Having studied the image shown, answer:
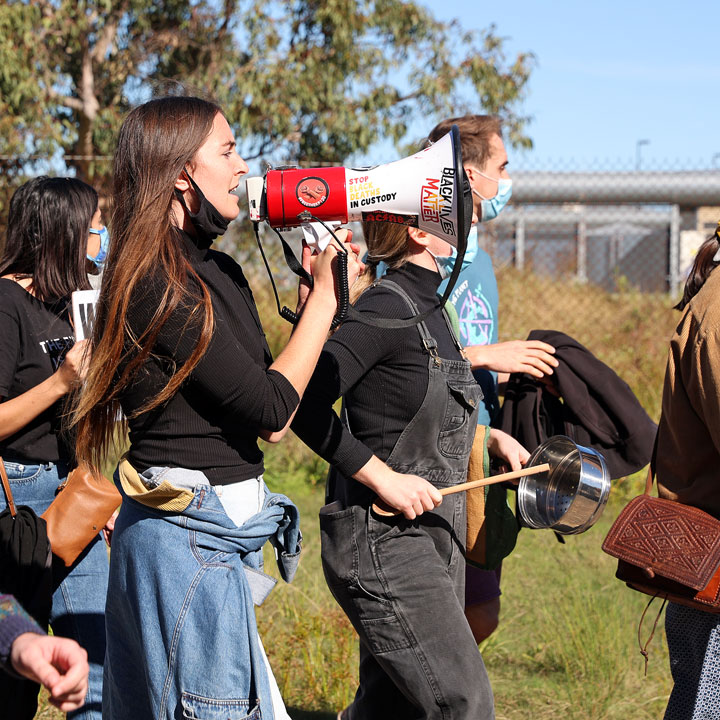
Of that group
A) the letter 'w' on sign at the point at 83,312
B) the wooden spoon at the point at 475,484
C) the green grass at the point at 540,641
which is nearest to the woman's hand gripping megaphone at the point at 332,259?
the wooden spoon at the point at 475,484

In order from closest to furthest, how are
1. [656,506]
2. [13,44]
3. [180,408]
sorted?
[180,408]
[656,506]
[13,44]

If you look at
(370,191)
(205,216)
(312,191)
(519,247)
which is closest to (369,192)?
(370,191)

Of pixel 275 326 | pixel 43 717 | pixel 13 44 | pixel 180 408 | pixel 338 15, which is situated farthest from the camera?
pixel 338 15

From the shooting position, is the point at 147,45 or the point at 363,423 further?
the point at 147,45

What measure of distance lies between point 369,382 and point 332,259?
50 cm

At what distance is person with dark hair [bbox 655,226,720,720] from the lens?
2.22 m

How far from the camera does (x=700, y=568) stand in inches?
86.8

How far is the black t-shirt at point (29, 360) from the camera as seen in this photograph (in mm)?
2660

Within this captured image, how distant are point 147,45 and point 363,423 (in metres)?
9.01

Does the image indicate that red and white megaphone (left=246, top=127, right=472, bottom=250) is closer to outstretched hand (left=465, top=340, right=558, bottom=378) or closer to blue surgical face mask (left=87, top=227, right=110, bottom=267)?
outstretched hand (left=465, top=340, right=558, bottom=378)

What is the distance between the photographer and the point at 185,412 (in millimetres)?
1972

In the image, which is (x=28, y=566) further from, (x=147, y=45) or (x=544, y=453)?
(x=147, y=45)

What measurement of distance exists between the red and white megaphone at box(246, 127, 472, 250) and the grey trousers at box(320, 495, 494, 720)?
0.82m

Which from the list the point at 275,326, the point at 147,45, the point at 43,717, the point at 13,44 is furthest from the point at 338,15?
the point at 43,717
